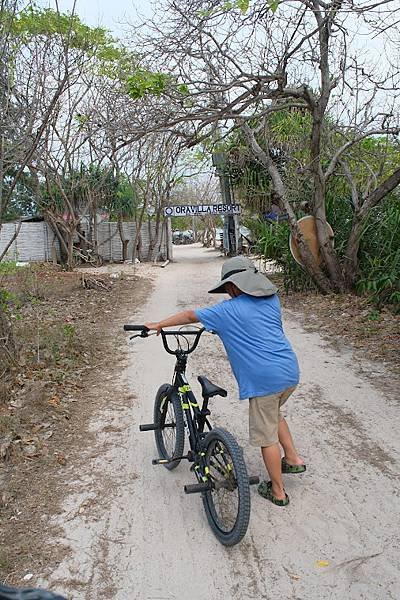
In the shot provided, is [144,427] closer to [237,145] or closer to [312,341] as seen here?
[312,341]

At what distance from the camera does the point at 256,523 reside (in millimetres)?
3379

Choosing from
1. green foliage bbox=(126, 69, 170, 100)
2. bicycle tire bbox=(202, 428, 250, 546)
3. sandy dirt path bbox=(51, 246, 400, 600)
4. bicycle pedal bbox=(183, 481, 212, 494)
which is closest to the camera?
sandy dirt path bbox=(51, 246, 400, 600)

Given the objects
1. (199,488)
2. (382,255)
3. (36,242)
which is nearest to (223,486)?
(199,488)

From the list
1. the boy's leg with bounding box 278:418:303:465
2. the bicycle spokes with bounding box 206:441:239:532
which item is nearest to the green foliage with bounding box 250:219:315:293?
the boy's leg with bounding box 278:418:303:465

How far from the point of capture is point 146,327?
11.7 feet

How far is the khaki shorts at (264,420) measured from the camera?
3389 millimetres

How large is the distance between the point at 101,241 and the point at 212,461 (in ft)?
68.9

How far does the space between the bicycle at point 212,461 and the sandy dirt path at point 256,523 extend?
0.14 m

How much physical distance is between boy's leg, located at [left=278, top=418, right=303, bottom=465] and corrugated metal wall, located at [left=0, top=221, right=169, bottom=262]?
18763mm

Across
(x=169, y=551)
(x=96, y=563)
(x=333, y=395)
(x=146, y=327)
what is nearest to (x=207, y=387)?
(x=146, y=327)

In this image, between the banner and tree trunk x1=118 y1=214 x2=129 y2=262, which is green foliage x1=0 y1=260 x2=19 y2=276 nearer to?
the banner

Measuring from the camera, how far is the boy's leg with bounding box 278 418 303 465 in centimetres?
381

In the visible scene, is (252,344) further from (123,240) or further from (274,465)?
(123,240)

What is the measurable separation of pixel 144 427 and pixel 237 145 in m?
13.1
